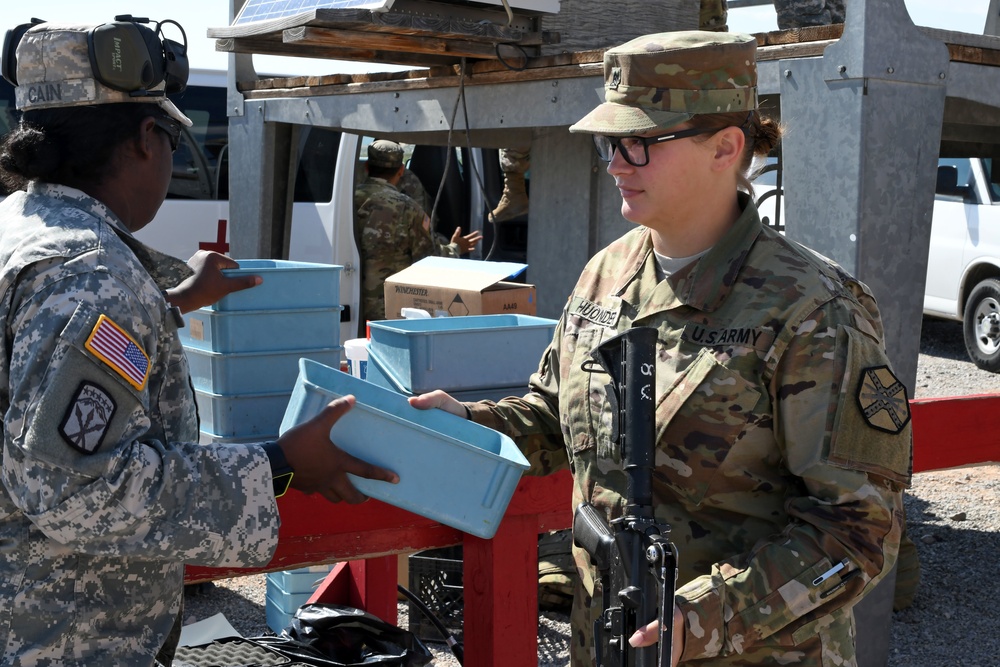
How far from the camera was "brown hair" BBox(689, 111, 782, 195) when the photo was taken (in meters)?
1.76

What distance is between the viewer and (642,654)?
148 centimetres

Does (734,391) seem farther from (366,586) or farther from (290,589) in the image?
(290,589)

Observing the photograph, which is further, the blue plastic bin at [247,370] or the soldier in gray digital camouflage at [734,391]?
the blue plastic bin at [247,370]

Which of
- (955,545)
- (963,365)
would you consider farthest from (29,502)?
(963,365)

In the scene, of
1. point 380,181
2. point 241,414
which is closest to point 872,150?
point 241,414

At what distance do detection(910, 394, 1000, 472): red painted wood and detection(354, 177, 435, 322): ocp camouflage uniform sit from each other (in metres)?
4.25

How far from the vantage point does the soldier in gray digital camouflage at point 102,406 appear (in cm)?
147

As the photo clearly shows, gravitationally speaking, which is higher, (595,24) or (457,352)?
(595,24)

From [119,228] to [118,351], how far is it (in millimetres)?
255

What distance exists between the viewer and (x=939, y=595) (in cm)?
448

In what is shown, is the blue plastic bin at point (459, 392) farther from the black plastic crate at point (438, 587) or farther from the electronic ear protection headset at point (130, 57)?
the black plastic crate at point (438, 587)

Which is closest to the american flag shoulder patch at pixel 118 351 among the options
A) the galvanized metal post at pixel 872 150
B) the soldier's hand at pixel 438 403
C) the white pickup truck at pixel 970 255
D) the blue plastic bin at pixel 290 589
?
the soldier's hand at pixel 438 403

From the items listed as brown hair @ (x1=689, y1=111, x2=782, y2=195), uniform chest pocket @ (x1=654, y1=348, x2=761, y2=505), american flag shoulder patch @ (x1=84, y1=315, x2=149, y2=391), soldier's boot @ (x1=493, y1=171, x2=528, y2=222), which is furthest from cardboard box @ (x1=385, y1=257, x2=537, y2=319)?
soldier's boot @ (x1=493, y1=171, x2=528, y2=222)

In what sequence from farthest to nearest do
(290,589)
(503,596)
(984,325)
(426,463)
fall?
(984,325), (290,589), (503,596), (426,463)
